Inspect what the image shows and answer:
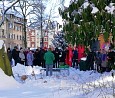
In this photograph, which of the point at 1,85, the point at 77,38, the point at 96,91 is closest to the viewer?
the point at 96,91

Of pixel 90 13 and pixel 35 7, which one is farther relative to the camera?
pixel 35 7

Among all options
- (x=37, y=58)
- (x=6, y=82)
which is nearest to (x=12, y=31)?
(x=37, y=58)

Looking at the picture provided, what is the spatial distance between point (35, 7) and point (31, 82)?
27.4 meters

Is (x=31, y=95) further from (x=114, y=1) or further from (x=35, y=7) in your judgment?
(x=35, y=7)

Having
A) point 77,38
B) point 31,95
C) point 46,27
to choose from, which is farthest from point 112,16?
point 46,27

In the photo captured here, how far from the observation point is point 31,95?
1093cm

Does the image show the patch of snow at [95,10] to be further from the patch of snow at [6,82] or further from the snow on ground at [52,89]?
the patch of snow at [6,82]

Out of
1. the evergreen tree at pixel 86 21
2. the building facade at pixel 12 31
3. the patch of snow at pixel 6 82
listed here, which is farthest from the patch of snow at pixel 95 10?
the building facade at pixel 12 31

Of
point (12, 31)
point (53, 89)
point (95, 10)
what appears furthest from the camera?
point (12, 31)

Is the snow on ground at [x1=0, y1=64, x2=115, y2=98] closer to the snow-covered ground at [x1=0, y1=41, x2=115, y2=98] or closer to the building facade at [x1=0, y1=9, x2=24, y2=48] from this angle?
the snow-covered ground at [x1=0, y1=41, x2=115, y2=98]

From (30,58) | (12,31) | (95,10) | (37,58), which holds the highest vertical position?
(95,10)

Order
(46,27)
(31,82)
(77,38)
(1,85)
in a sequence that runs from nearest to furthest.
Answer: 1. (77,38)
2. (1,85)
3. (31,82)
4. (46,27)

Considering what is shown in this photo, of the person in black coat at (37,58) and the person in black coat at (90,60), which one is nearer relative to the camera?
the person in black coat at (90,60)

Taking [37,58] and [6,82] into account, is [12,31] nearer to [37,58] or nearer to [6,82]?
[37,58]
